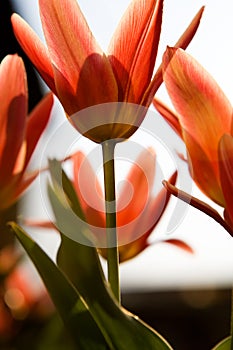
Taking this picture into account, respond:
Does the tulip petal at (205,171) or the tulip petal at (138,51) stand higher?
the tulip petal at (138,51)

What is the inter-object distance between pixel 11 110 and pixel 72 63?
0.03 m

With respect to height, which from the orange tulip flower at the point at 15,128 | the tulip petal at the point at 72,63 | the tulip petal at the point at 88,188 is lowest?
the tulip petal at the point at 88,188

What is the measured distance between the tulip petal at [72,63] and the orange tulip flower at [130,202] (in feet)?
0.13

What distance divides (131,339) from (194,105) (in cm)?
8

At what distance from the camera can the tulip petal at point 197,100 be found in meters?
0.24

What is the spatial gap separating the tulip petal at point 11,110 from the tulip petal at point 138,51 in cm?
3

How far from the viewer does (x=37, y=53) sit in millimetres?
251

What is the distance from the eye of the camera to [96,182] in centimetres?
29

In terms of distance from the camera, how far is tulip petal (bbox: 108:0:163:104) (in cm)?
25

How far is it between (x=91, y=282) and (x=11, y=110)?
0.22ft

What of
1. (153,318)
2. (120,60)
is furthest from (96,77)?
(153,318)

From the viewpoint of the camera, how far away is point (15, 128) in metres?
0.26

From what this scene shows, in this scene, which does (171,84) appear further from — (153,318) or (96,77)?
(153,318)

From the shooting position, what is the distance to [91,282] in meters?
0.24
